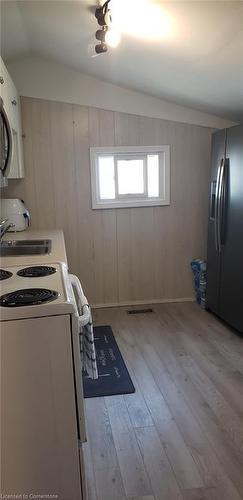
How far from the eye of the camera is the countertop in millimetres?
2104

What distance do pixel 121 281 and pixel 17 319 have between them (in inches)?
113

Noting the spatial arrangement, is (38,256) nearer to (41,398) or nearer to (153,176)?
(41,398)

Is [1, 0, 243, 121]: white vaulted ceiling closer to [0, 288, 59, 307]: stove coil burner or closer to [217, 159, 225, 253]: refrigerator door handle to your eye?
[217, 159, 225, 253]: refrigerator door handle

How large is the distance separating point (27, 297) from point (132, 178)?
2.79 metres

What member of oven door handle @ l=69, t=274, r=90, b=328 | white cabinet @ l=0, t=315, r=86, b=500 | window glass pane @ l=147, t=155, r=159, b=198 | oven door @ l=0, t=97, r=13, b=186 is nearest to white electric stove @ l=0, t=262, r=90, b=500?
white cabinet @ l=0, t=315, r=86, b=500

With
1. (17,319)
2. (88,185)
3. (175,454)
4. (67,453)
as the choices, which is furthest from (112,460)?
(88,185)

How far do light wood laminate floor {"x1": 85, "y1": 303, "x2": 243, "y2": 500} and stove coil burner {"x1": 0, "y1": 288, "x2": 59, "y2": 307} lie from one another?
0.97 m

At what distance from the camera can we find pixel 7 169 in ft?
7.92

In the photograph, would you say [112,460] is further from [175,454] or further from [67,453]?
[67,453]

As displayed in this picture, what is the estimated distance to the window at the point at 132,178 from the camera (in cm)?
381

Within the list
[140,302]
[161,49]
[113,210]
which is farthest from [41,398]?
[140,302]

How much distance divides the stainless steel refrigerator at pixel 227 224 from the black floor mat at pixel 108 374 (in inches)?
42.1

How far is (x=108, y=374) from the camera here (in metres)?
2.63

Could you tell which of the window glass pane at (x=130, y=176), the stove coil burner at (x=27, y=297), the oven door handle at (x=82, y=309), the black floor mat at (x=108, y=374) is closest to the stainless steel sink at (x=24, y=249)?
the oven door handle at (x=82, y=309)
